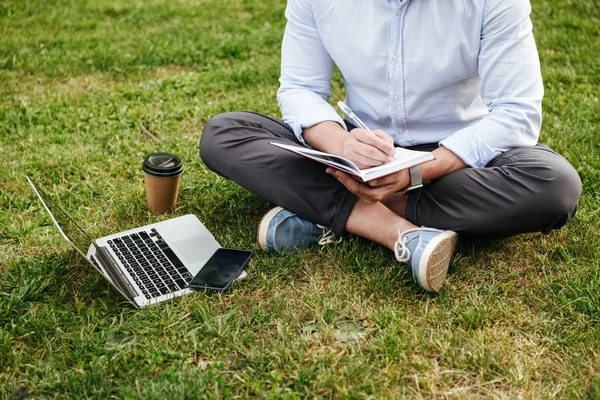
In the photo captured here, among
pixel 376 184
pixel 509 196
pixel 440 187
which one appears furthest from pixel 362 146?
pixel 509 196

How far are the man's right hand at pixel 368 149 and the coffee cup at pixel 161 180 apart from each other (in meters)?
0.92

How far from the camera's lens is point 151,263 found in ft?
9.67

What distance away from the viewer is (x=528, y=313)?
8.80 ft

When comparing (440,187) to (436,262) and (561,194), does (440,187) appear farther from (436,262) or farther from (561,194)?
(561,194)

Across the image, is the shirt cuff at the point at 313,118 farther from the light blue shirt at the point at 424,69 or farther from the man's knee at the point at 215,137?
the man's knee at the point at 215,137

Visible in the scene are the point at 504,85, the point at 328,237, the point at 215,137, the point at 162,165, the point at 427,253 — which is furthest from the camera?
the point at 162,165

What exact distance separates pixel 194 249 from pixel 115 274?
1.35ft

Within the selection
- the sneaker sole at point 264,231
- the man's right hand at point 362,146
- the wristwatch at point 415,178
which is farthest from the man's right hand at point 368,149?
the sneaker sole at point 264,231

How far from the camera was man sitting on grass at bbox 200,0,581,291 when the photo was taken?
2.82 m

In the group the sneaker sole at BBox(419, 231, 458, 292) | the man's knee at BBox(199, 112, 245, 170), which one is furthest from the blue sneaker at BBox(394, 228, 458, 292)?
the man's knee at BBox(199, 112, 245, 170)

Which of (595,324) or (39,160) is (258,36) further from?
(595,324)

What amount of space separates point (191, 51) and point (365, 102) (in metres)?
2.54

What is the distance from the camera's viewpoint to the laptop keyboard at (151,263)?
2.81m

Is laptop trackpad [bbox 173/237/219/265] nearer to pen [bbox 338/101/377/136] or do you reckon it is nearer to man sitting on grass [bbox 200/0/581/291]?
man sitting on grass [bbox 200/0/581/291]
